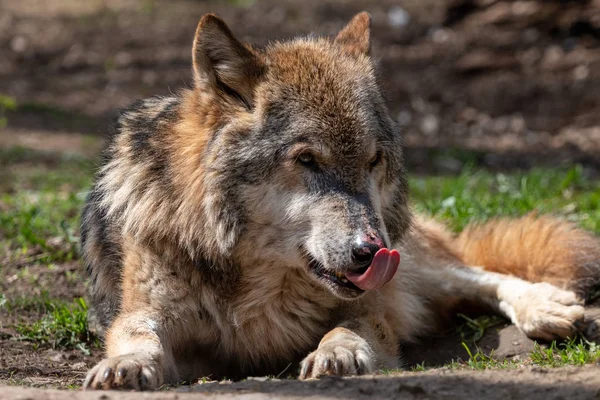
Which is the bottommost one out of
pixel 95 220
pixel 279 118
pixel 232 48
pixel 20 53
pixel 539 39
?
pixel 95 220

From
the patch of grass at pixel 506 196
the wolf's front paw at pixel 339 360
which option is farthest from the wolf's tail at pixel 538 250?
the wolf's front paw at pixel 339 360

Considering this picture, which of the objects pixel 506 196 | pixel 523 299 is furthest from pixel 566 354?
pixel 506 196

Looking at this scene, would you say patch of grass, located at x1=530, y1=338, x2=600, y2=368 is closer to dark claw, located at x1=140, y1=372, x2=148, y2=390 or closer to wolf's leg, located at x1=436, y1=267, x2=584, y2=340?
wolf's leg, located at x1=436, y1=267, x2=584, y2=340

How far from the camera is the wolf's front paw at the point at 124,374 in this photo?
11.4 feet

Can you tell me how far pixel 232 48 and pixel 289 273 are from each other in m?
1.19

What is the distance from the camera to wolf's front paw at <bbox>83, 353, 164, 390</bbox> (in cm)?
349

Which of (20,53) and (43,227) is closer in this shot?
(43,227)

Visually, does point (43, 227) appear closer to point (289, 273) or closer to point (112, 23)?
point (289, 273)

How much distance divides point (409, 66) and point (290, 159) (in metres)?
8.93

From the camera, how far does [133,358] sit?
3.66 metres

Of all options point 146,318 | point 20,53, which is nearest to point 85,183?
point 146,318

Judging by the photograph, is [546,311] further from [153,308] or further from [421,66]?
[421,66]

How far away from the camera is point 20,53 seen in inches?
563

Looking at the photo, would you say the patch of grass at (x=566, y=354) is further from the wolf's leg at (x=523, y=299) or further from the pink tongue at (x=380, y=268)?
the pink tongue at (x=380, y=268)
